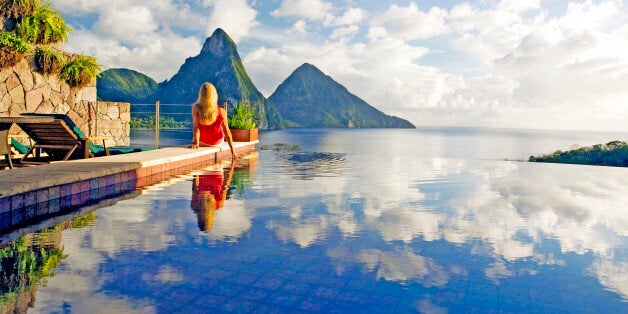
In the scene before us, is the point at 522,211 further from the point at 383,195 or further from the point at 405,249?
the point at 405,249

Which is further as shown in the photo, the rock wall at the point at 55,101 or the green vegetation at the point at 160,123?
the green vegetation at the point at 160,123

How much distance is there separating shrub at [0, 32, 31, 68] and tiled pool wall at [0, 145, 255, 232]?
21.7ft

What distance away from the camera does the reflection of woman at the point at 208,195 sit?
5020 mm

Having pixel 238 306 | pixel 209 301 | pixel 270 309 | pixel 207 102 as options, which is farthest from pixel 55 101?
pixel 270 309

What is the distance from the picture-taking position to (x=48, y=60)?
13.4m

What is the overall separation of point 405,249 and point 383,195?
10.4ft

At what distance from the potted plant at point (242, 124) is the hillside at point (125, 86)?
382 ft

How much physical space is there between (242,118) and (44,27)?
632cm

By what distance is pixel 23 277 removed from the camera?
3029 millimetres

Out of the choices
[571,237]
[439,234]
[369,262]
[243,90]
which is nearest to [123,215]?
[369,262]

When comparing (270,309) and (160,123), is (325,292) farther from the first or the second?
(160,123)

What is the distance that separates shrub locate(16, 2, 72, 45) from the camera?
1290cm

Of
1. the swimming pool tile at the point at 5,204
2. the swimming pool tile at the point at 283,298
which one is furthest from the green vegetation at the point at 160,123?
the swimming pool tile at the point at 283,298

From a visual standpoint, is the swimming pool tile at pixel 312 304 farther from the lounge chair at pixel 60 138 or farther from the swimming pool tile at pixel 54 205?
the lounge chair at pixel 60 138
